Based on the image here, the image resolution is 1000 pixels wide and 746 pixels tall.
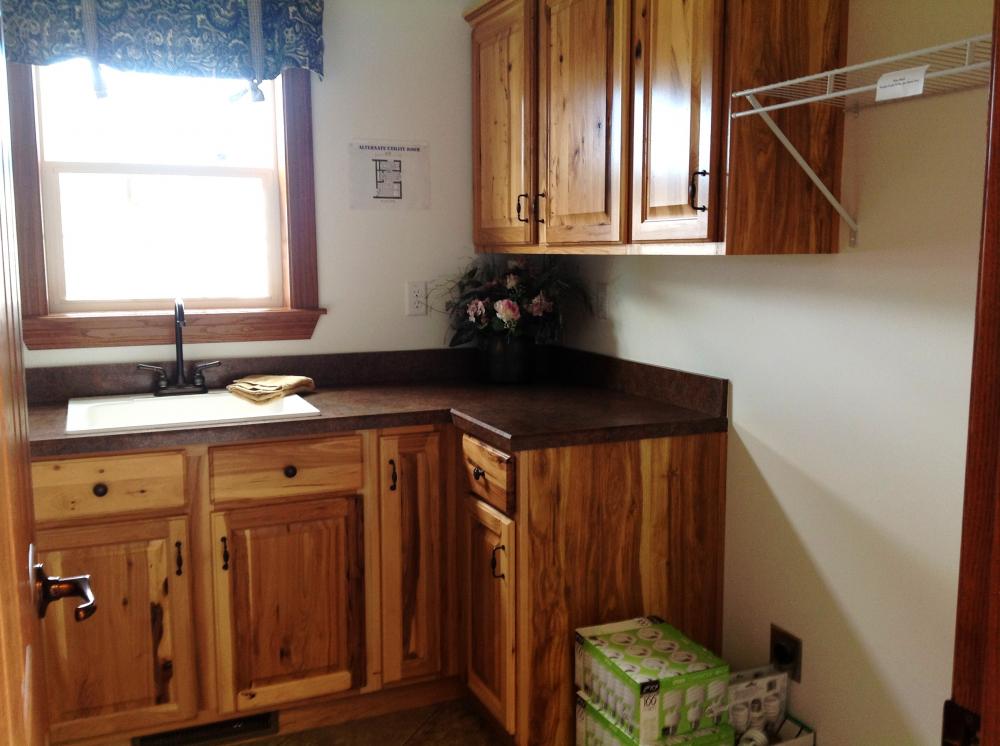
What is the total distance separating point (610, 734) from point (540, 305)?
4.37ft

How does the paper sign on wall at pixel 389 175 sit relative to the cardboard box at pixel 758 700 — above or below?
above

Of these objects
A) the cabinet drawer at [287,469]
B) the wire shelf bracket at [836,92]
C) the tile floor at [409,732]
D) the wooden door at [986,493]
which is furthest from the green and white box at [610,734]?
the wooden door at [986,493]

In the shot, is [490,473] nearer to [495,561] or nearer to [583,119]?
[495,561]

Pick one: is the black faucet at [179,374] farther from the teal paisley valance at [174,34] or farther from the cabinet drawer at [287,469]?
the teal paisley valance at [174,34]

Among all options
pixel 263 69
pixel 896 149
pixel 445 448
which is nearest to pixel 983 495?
pixel 896 149

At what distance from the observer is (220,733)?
2.61 metres

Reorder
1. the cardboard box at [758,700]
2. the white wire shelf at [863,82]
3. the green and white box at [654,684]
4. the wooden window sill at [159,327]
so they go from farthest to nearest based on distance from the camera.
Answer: the wooden window sill at [159,327] < the cardboard box at [758,700] < the green and white box at [654,684] < the white wire shelf at [863,82]

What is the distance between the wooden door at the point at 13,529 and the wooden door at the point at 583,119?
61.2 inches

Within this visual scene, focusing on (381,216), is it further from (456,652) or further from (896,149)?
(896,149)

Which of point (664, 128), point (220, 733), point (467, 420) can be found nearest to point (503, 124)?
point (664, 128)

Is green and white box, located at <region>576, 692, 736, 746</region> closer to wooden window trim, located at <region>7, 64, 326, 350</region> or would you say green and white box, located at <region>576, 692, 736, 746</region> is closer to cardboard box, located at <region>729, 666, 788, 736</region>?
cardboard box, located at <region>729, 666, 788, 736</region>

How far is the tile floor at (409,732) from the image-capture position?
2615mm

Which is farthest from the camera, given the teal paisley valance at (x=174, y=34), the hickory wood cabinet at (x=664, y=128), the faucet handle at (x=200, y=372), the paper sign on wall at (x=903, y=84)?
the faucet handle at (x=200, y=372)

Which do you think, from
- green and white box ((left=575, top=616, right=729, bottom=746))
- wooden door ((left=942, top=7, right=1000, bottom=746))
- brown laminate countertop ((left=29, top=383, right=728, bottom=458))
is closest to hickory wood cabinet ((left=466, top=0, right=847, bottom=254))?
brown laminate countertop ((left=29, top=383, right=728, bottom=458))
